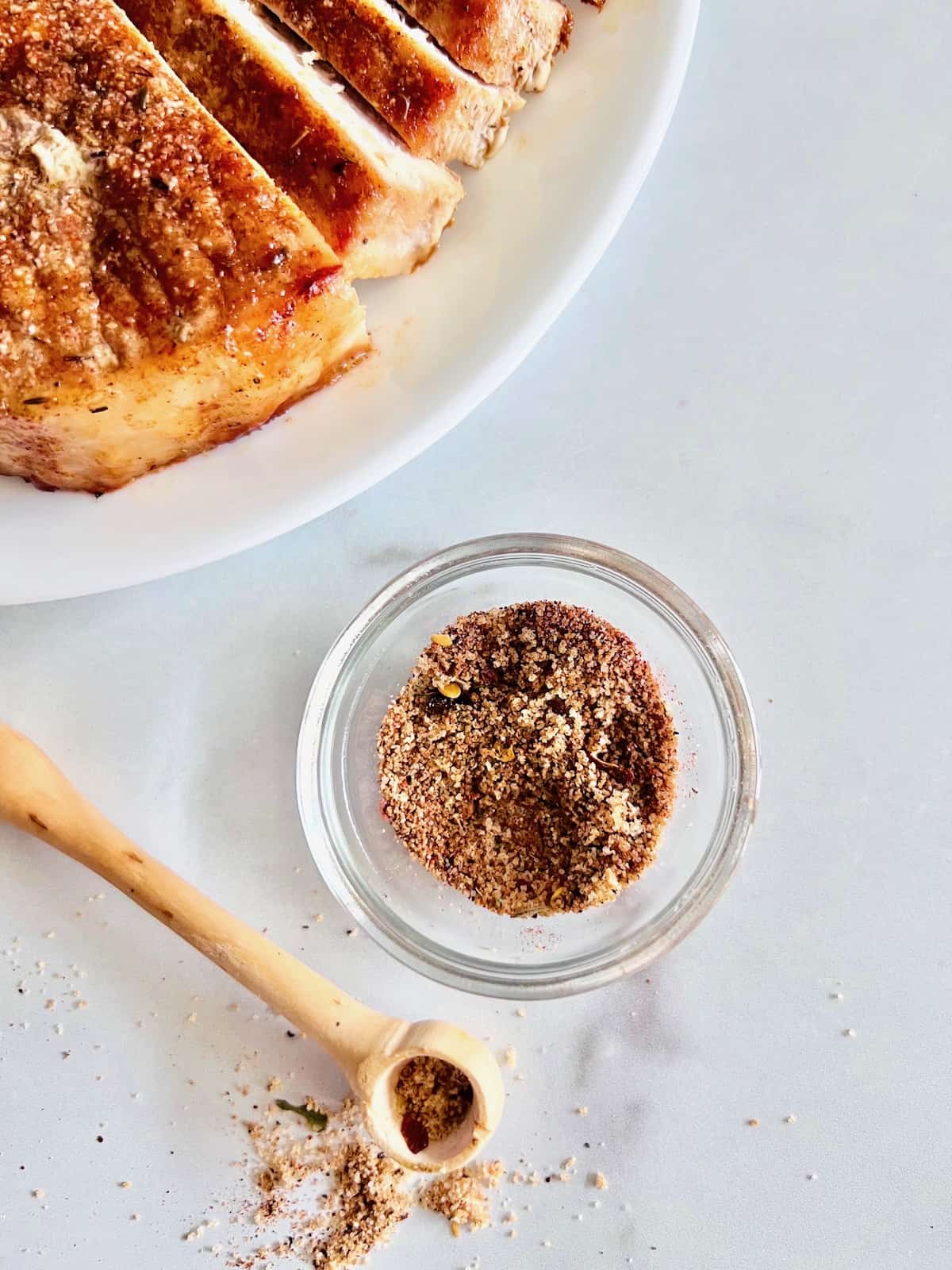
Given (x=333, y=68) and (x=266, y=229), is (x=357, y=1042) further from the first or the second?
(x=333, y=68)

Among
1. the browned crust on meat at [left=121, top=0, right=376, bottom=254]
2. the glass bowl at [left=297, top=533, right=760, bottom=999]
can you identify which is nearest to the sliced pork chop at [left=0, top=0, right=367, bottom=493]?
the browned crust on meat at [left=121, top=0, right=376, bottom=254]

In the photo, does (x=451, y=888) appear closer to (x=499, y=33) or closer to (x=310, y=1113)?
(x=310, y=1113)

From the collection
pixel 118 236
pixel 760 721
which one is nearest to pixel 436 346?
pixel 118 236

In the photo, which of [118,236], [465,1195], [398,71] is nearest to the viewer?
[118,236]

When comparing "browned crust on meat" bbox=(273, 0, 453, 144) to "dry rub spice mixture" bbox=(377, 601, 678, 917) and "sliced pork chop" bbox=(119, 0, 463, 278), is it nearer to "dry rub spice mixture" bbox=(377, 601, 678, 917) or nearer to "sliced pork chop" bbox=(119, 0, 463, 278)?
"sliced pork chop" bbox=(119, 0, 463, 278)

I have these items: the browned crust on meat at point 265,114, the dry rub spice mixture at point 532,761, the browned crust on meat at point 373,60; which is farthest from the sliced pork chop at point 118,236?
the dry rub spice mixture at point 532,761

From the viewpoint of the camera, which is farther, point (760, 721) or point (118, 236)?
point (760, 721)

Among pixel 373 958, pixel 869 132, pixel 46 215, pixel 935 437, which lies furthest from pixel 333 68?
pixel 373 958
